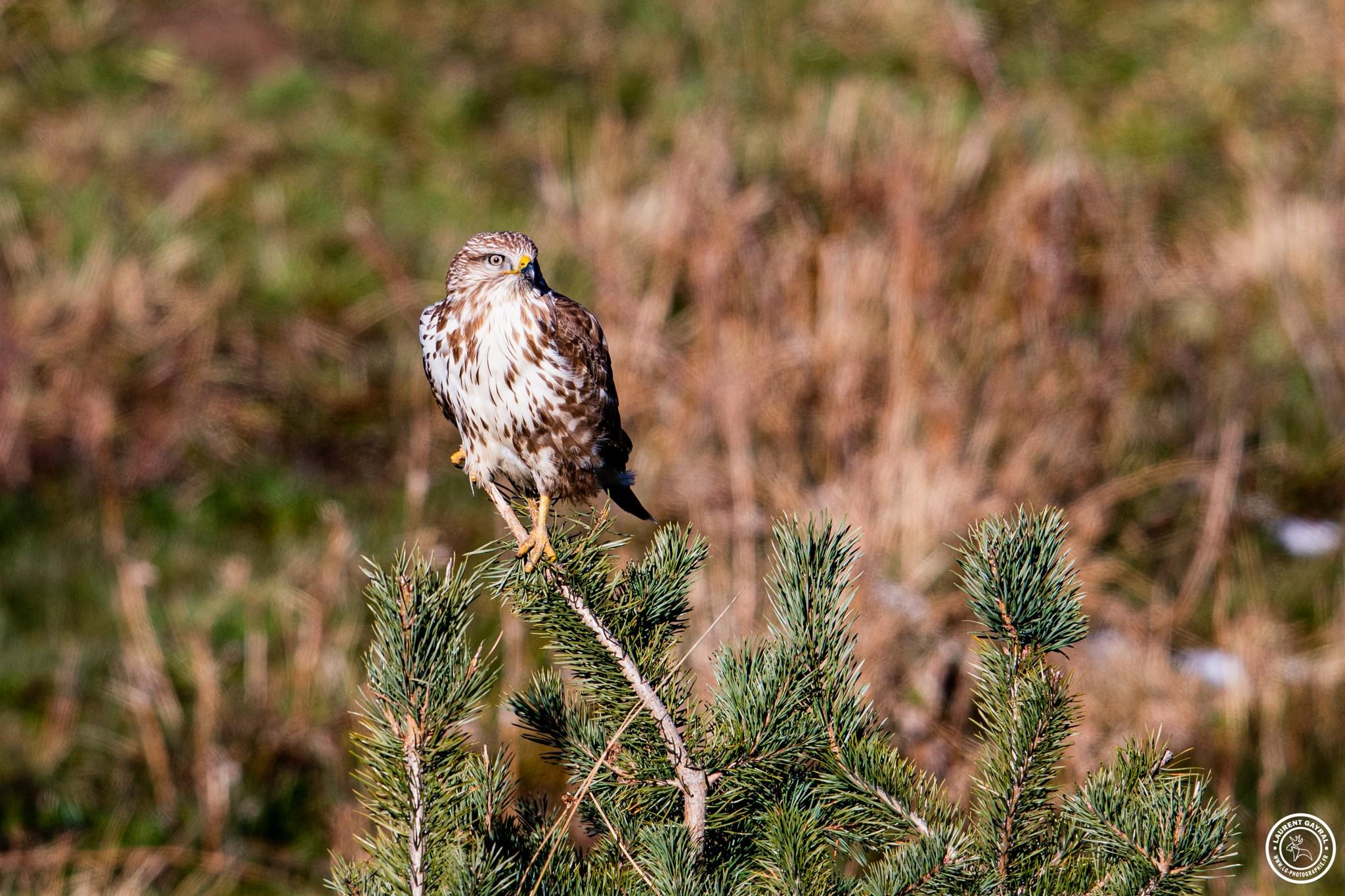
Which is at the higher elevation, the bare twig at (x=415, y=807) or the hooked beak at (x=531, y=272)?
the hooked beak at (x=531, y=272)

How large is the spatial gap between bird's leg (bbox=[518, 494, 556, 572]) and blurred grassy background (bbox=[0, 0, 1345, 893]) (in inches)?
56.3

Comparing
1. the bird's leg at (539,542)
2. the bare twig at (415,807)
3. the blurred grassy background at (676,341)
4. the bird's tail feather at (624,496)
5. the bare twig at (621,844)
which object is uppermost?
the bird's leg at (539,542)

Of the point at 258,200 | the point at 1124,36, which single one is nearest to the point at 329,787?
the point at 258,200

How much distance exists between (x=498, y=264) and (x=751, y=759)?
1.40 metres

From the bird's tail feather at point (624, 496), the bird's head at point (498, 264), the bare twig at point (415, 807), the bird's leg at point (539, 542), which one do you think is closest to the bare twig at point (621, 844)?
the bare twig at point (415, 807)

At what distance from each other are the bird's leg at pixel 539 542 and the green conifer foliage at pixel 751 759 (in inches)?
1.0

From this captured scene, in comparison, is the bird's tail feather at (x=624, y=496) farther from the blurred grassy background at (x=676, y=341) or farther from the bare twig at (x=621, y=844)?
the blurred grassy background at (x=676, y=341)

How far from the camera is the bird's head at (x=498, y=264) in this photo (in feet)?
10.4

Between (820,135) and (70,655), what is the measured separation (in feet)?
15.9

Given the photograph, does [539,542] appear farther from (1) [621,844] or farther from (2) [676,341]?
(2) [676,341]

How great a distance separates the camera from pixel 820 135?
8.51 m

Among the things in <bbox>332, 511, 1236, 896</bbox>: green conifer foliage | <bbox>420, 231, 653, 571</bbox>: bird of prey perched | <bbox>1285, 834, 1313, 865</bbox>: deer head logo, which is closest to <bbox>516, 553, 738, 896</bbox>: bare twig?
<bbox>332, 511, 1236, 896</bbox>: green conifer foliage

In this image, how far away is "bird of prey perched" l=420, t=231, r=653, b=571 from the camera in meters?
3.20

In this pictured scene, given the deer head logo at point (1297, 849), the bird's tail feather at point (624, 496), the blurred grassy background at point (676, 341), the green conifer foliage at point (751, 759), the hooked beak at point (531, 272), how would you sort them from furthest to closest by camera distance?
the blurred grassy background at point (676, 341) < the deer head logo at point (1297, 849) < the bird's tail feather at point (624, 496) < the hooked beak at point (531, 272) < the green conifer foliage at point (751, 759)
